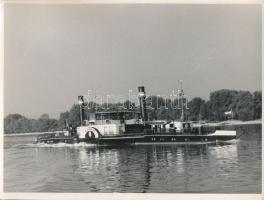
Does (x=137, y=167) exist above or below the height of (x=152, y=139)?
below

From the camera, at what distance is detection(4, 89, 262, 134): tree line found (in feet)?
7.00

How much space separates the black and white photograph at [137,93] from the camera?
214 cm

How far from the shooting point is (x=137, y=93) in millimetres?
2164

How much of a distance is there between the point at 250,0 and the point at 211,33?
227 millimetres

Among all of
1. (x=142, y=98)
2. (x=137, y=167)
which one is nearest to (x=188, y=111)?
(x=142, y=98)

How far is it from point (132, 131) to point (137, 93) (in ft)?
0.67

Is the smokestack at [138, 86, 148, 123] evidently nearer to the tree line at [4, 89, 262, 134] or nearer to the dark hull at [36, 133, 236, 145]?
the tree line at [4, 89, 262, 134]

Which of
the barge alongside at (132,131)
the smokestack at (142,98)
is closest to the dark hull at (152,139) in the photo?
the barge alongside at (132,131)

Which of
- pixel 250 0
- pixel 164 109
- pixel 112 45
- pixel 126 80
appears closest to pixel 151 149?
pixel 164 109

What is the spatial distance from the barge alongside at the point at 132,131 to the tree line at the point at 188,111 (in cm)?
3

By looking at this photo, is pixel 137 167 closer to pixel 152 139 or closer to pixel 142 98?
pixel 152 139

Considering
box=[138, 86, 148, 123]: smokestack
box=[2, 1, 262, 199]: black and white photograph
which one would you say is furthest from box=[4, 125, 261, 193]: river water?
box=[138, 86, 148, 123]: smokestack

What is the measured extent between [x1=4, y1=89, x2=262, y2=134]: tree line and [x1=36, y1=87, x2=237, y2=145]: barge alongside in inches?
1.3

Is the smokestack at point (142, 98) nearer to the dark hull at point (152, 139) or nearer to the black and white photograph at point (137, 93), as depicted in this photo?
the black and white photograph at point (137, 93)
